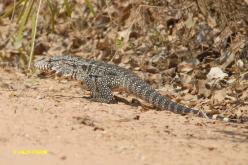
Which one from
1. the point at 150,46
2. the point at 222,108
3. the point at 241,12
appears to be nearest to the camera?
the point at 222,108

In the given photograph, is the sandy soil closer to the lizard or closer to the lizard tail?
the lizard tail

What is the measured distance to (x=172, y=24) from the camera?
1119 cm

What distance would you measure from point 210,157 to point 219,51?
4.95 metres

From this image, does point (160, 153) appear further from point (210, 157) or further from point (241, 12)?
point (241, 12)

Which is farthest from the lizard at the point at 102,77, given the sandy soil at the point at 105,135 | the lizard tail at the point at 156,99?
the sandy soil at the point at 105,135

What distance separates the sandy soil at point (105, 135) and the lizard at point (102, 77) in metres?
0.44

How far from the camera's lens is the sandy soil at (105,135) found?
553 centimetres

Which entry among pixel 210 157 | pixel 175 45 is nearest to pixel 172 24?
pixel 175 45

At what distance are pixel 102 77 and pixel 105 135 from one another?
2857 mm

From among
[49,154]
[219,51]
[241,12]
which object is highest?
[241,12]

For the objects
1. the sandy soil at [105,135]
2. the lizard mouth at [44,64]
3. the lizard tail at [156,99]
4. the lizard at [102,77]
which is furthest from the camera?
the lizard mouth at [44,64]

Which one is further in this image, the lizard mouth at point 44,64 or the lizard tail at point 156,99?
the lizard mouth at point 44,64

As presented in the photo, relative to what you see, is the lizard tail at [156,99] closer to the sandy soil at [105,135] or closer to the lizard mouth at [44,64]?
the sandy soil at [105,135]

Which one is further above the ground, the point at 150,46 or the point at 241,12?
the point at 241,12
